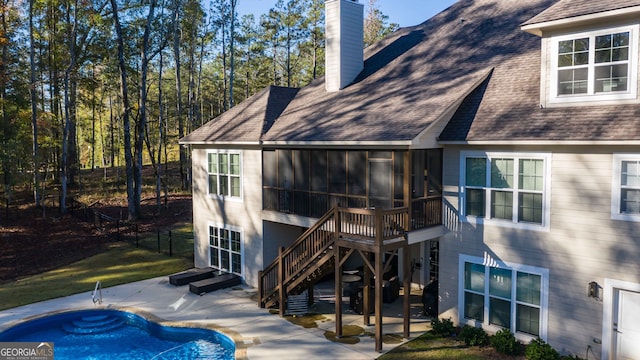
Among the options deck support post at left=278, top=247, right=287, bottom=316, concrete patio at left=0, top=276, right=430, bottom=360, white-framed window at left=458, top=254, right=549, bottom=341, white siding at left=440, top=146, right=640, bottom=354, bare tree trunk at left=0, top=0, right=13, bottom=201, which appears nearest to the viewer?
white siding at left=440, top=146, right=640, bottom=354

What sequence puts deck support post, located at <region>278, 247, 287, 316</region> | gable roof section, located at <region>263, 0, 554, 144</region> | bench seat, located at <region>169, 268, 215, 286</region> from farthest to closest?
bench seat, located at <region>169, 268, 215, 286</region> < deck support post, located at <region>278, 247, 287, 316</region> < gable roof section, located at <region>263, 0, 554, 144</region>

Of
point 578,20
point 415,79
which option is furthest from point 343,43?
point 578,20

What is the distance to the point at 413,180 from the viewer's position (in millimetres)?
13867

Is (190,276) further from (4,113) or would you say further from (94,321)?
(4,113)

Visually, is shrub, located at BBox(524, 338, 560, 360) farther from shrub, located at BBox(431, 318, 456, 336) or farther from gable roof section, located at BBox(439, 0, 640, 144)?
gable roof section, located at BBox(439, 0, 640, 144)

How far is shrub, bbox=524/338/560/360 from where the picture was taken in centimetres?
1062

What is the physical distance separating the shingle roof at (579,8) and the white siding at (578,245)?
3161mm

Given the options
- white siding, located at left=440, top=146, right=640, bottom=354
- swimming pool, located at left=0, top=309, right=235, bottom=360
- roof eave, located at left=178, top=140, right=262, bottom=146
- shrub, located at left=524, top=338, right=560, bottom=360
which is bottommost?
swimming pool, located at left=0, top=309, right=235, bottom=360

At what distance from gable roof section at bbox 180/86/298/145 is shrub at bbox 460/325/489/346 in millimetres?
9190

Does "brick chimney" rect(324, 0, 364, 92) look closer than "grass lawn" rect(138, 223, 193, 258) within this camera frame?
Yes

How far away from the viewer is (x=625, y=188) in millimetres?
9812

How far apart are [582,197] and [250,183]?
11046mm

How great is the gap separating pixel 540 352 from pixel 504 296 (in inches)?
60.4
